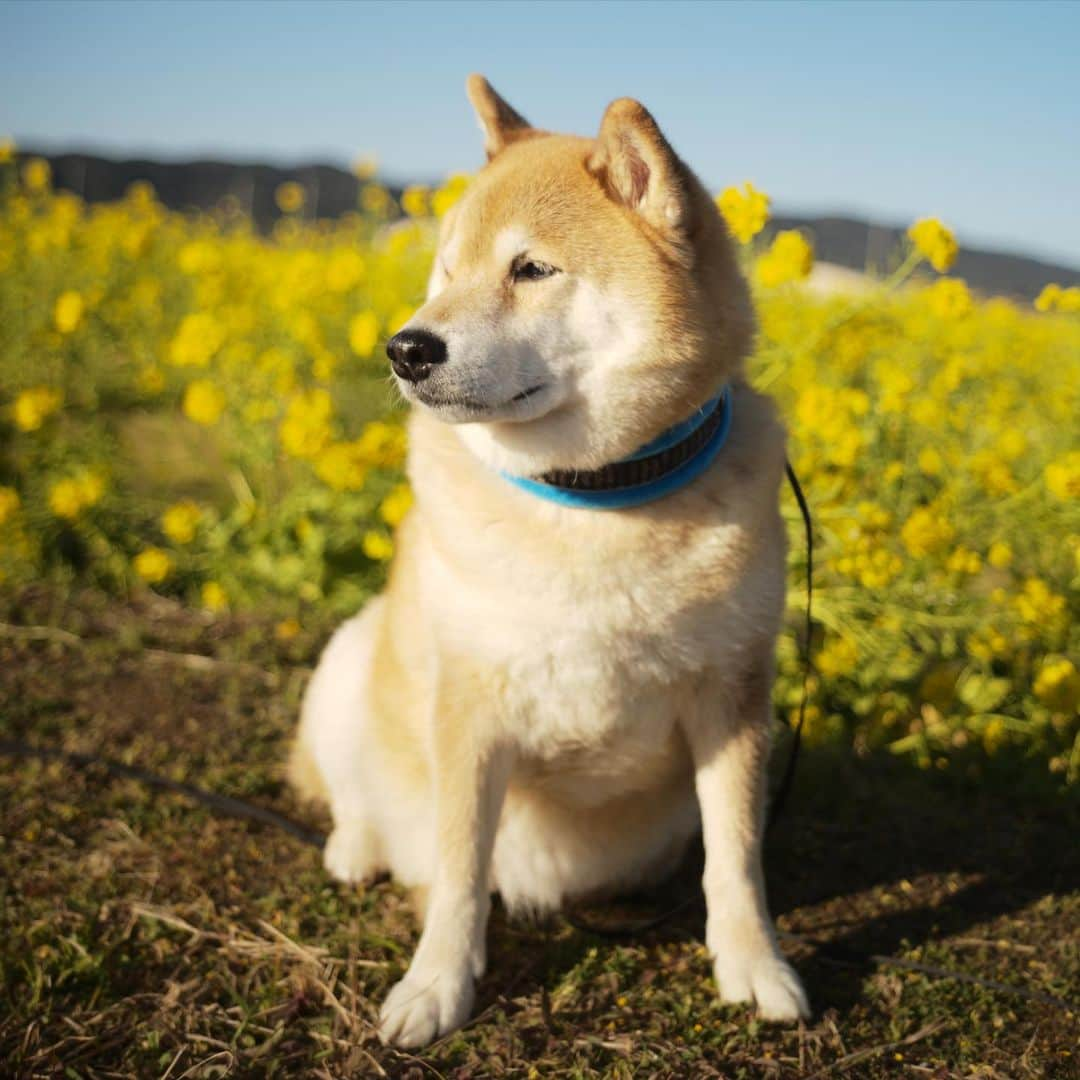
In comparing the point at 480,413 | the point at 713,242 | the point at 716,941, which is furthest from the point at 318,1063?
the point at 713,242

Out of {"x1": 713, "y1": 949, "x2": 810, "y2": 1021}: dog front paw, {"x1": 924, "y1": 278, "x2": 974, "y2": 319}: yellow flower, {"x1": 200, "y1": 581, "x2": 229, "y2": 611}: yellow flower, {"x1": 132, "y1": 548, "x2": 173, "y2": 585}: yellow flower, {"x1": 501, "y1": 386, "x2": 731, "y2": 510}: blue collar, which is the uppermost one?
{"x1": 924, "y1": 278, "x2": 974, "y2": 319}: yellow flower

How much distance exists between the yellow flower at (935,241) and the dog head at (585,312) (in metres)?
1.33

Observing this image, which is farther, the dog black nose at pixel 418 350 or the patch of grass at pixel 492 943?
the patch of grass at pixel 492 943

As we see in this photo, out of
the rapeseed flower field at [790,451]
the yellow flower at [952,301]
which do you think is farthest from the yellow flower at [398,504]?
the yellow flower at [952,301]

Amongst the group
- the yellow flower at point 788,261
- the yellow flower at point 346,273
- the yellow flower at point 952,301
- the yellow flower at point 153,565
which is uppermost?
the yellow flower at point 788,261

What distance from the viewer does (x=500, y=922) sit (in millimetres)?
2371

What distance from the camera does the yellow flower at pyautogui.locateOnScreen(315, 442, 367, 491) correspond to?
3607 millimetres

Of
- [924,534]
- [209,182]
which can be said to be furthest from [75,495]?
[209,182]

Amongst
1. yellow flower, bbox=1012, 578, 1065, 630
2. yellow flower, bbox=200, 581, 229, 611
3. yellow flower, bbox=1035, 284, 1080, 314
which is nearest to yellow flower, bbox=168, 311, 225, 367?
yellow flower, bbox=200, 581, 229, 611

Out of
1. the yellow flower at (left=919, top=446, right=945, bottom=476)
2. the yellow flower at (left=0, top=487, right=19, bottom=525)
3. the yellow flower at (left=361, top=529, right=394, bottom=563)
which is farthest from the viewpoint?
the yellow flower at (left=0, top=487, right=19, bottom=525)

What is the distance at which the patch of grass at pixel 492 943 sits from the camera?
1.89 meters

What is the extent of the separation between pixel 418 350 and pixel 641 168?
552 millimetres

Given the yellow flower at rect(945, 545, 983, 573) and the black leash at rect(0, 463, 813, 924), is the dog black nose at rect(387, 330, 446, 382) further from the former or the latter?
the yellow flower at rect(945, 545, 983, 573)

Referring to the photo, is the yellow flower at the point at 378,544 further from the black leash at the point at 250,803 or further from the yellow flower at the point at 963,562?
the yellow flower at the point at 963,562
